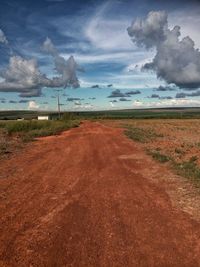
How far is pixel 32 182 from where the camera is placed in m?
12.3

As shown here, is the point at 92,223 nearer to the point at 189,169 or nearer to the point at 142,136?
the point at 189,169

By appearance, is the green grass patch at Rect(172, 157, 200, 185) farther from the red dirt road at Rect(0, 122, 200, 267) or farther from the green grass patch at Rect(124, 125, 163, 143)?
the green grass patch at Rect(124, 125, 163, 143)

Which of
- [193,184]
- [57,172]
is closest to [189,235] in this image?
[193,184]

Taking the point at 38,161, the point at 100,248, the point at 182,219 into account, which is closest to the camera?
the point at 100,248

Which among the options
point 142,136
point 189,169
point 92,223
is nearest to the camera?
point 92,223

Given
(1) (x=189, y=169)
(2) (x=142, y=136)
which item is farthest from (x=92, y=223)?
(2) (x=142, y=136)

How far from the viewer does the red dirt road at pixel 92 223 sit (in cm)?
603

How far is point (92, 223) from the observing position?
25.3 feet

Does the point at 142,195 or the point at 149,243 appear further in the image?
the point at 142,195

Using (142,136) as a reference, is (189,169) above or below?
above

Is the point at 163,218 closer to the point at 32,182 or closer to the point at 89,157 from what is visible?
the point at 32,182

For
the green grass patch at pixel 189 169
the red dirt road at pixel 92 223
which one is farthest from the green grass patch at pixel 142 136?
the red dirt road at pixel 92 223

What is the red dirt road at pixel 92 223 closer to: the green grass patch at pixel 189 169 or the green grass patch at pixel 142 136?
the green grass patch at pixel 189 169

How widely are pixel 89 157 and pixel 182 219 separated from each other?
10.9m
